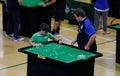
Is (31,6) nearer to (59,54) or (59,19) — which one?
(59,19)

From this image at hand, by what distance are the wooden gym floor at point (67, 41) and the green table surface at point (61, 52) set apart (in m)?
1.54

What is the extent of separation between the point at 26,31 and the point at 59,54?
5.14m

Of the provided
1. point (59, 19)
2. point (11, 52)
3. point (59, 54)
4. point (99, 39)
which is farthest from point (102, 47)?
point (59, 54)

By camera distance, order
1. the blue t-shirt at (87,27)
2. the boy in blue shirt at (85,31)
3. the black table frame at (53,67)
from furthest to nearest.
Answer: the blue t-shirt at (87,27), the boy in blue shirt at (85,31), the black table frame at (53,67)

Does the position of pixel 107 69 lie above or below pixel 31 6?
below

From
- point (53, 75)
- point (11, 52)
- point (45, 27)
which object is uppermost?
point (45, 27)

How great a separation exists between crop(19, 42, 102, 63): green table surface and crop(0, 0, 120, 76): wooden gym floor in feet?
5.05

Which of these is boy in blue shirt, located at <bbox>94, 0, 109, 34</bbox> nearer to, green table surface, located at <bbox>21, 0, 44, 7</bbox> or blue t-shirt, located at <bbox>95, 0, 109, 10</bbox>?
blue t-shirt, located at <bbox>95, 0, 109, 10</bbox>

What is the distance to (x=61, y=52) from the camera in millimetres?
7371

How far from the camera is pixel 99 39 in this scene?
1220 centimetres

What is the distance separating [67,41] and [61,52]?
14.7ft

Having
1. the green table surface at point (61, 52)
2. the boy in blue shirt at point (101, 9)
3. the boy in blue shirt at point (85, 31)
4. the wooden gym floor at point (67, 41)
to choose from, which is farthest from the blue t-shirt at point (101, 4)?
the green table surface at point (61, 52)

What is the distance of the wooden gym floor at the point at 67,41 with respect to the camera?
9.22 m

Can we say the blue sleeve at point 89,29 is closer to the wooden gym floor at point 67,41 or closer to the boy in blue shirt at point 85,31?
the boy in blue shirt at point 85,31
